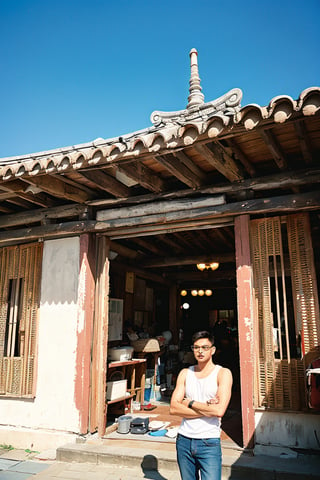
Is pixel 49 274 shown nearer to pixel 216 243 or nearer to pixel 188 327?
pixel 216 243

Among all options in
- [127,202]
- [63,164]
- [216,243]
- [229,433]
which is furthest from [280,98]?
[216,243]

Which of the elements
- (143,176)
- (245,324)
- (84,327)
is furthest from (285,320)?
(84,327)

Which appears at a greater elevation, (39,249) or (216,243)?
(216,243)

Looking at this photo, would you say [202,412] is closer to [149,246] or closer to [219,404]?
[219,404]

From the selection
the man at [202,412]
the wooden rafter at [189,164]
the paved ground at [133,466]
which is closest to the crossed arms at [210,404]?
the man at [202,412]

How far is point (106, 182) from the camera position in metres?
5.44

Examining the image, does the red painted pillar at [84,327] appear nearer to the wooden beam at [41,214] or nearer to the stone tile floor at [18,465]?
the wooden beam at [41,214]

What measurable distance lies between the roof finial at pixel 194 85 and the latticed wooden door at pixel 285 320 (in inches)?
190

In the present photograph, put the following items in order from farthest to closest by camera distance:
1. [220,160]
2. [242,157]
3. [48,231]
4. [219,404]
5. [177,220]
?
[48,231] → [177,220] → [242,157] → [220,160] → [219,404]

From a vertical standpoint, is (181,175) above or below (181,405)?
above

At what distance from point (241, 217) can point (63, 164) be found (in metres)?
2.63

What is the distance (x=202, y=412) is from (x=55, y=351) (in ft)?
12.7

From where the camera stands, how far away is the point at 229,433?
238 inches

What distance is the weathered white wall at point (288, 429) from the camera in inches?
184
